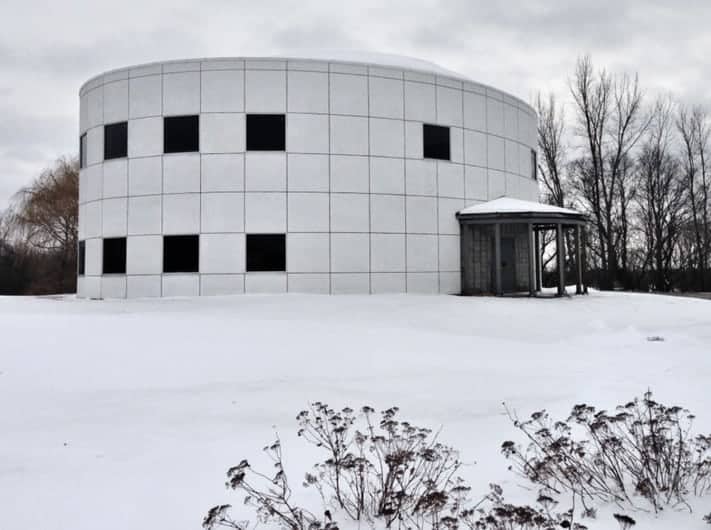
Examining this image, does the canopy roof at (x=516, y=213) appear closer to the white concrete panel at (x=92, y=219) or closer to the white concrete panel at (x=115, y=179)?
the white concrete panel at (x=115, y=179)

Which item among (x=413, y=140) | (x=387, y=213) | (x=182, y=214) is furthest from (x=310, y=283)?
(x=413, y=140)

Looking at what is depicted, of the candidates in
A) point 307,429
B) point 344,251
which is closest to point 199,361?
point 307,429

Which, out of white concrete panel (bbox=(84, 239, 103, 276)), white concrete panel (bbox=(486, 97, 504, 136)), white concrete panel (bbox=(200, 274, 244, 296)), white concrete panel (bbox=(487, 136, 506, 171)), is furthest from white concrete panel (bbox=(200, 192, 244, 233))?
white concrete panel (bbox=(486, 97, 504, 136))

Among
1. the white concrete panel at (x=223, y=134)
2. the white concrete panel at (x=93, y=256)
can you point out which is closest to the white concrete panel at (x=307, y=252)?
the white concrete panel at (x=223, y=134)

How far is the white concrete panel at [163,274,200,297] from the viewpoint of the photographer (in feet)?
61.6

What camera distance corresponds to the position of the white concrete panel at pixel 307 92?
750 inches

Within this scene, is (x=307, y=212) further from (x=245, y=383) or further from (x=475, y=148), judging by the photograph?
(x=245, y=383)

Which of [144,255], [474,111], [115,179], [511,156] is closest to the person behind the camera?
[144,255]

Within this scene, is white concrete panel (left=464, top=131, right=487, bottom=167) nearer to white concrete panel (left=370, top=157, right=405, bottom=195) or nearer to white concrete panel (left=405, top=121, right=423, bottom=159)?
white concrete panel (left=405, top=121, right=423, bottom=159)

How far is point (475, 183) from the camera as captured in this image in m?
21.6

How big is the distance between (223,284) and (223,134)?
4.99 m

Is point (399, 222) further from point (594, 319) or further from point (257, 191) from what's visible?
point (594, 319)

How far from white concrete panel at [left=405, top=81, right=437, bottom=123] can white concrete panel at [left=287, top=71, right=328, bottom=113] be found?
119 inches

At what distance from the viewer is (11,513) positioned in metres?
4.92
